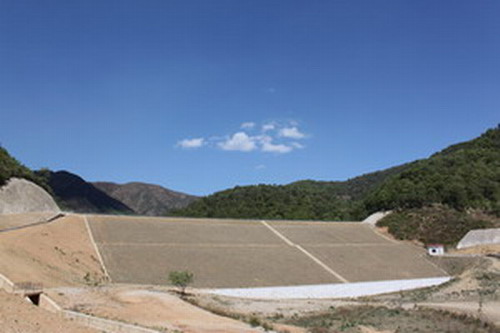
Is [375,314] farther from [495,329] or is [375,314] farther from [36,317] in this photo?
[36,317]

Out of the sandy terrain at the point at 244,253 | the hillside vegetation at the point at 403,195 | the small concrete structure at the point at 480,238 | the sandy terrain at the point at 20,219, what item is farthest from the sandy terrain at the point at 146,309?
the hillside vegetation at the point at 403,195

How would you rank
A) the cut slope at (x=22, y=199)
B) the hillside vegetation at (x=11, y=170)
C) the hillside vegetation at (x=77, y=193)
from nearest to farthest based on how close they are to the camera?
the cut slope at (x=22, y=199) → the hillside vegetation at (x=11, y=170) → the hillside vegetation at (x=77, y=193)

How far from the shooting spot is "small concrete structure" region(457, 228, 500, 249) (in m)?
54.4

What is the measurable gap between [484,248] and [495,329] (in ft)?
121

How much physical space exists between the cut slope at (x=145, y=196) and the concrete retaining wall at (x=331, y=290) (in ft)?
403

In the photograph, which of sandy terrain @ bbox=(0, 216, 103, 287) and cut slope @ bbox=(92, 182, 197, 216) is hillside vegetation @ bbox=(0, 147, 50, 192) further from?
cut slope @ bbox=(92, 182, 197, 216)

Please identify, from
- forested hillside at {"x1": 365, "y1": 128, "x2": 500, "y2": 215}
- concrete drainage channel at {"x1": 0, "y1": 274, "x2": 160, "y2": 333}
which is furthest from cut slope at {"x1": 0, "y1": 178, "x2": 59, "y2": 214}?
forested hillside at {"x1": 365, "y1": 128, "x2": 500, "y2": 215}

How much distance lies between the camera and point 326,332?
18547mm

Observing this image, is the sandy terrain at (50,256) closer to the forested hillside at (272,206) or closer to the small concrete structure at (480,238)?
the small concrete structure at (480,238)

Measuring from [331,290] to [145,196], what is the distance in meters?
138

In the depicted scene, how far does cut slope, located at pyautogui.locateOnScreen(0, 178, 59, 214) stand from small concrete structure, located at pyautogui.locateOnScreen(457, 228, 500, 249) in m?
46.5

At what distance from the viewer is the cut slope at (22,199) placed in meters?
42.1

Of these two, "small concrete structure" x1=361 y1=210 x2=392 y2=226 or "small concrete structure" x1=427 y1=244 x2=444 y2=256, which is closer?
"small concrete structure" x1=427 y1=244 x2=444 y2=256

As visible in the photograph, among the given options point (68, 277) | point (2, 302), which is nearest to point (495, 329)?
point (2, 302)
